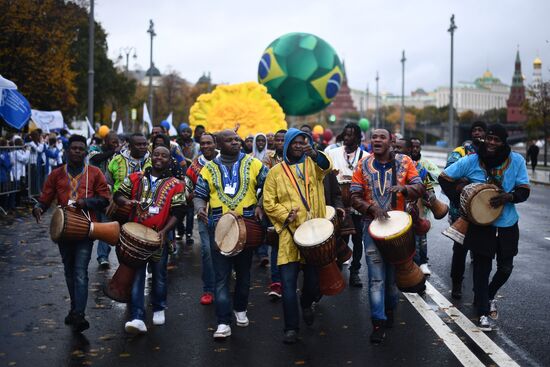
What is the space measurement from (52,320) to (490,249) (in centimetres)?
410

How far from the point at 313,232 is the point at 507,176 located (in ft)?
6.36

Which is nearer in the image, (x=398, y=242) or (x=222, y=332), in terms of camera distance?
(x=398, y=242)

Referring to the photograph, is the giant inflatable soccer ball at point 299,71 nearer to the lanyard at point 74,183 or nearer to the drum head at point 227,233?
the lanyard at point 74,183

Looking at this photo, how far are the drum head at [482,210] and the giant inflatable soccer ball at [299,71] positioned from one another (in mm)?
15498

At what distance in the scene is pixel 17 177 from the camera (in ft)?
59.1

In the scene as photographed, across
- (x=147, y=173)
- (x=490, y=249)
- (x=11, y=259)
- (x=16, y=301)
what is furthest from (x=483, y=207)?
(x=11, y=259)

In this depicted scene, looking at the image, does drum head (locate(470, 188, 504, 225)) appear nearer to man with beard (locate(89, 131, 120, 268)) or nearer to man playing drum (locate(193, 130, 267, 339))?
man playing drum (locate(193, 130, 267, 339))

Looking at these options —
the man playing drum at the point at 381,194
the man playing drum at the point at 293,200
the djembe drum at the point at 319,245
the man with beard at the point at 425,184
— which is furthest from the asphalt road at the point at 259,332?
the djembe drum at the point at 319,245

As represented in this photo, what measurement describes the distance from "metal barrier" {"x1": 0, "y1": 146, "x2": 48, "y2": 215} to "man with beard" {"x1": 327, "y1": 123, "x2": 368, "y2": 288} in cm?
973

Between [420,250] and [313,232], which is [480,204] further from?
[420,250]

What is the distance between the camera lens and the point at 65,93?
121 feet

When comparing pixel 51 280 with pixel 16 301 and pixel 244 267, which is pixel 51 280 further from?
pixel 244 267

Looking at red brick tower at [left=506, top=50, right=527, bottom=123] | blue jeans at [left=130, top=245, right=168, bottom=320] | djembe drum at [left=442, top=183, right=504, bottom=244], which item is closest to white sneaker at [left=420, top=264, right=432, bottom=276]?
djembe drum at [left=442, top=183, right=504, bottom=244]

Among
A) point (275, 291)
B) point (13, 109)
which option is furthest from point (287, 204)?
point (13, 109)
